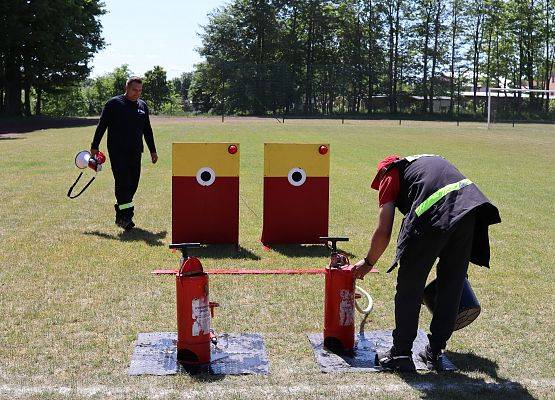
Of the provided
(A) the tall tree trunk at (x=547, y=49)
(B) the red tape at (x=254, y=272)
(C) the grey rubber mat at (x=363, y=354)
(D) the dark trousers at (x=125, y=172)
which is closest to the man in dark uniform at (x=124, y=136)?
(D) the dark trousers at (x=125, y=172)

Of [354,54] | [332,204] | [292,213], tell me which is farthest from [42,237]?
[354,54]

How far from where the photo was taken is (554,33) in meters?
82.2

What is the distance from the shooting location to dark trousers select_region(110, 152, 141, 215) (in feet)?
31.6

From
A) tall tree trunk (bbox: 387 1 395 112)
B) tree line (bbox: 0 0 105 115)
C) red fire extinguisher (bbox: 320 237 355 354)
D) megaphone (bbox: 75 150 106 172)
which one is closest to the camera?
red fire extinguisher (bbox: 320 237 355 354)

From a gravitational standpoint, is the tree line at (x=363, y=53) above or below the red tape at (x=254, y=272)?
above

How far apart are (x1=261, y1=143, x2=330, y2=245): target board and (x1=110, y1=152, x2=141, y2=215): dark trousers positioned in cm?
205

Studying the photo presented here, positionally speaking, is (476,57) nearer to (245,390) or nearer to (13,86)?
(13,86)

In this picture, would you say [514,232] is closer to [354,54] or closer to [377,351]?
[377,351]

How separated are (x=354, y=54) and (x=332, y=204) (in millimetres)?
76286

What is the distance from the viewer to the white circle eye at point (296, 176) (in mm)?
8789

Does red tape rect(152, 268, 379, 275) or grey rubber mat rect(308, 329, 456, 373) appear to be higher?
red tape rect(152, 268, 379, 275)

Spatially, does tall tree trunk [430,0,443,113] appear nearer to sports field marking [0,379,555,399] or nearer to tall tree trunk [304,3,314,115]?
tall tree trunk [304,3,314,115]

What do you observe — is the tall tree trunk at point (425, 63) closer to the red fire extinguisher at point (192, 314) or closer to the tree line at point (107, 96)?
the tree line at point (107, 96)

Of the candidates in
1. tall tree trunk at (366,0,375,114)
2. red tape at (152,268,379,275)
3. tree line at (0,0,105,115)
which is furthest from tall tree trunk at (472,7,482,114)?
red tape at (152,268,379,275)
